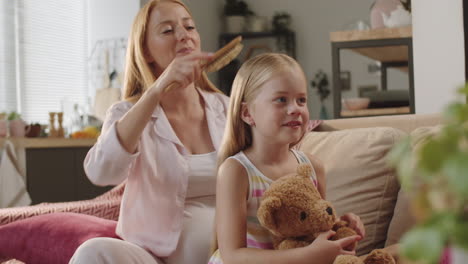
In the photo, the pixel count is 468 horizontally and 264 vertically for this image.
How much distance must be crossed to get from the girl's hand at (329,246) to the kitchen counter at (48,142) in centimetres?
307

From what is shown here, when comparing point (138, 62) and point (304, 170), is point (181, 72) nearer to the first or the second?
point (138, 62)

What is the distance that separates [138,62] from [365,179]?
706 millimetres

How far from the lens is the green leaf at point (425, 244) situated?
16 cm

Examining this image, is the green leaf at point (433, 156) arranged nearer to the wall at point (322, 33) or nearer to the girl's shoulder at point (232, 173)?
the girl's shoulder at point (232, 173)

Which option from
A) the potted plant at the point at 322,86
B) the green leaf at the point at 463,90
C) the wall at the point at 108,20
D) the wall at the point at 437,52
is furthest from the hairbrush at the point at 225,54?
the potted plant at the point at 322,86

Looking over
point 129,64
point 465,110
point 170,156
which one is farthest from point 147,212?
point 465,110

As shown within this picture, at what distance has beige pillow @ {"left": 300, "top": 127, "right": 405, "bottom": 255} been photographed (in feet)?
4.83

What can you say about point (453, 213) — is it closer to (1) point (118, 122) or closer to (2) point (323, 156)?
(1) point (118, 122)

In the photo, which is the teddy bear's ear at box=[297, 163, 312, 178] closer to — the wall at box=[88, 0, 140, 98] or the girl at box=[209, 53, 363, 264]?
the girl at box=[209, 53, 363, 264]

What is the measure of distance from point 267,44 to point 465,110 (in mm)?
6777

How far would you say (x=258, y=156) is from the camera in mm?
1139

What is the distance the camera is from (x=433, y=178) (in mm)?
172

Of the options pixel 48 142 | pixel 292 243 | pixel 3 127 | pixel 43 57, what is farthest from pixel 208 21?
pixel 292 243

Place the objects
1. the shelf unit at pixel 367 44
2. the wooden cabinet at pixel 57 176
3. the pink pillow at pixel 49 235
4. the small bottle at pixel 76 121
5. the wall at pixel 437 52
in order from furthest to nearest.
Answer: the small bottle at pixel 76 121 → the wooden cabinet at pixel 57 176 → the shelf unit at pixel 367 44 → the wall at pixel 437 52 → the pink pillow at pixel 49 235
